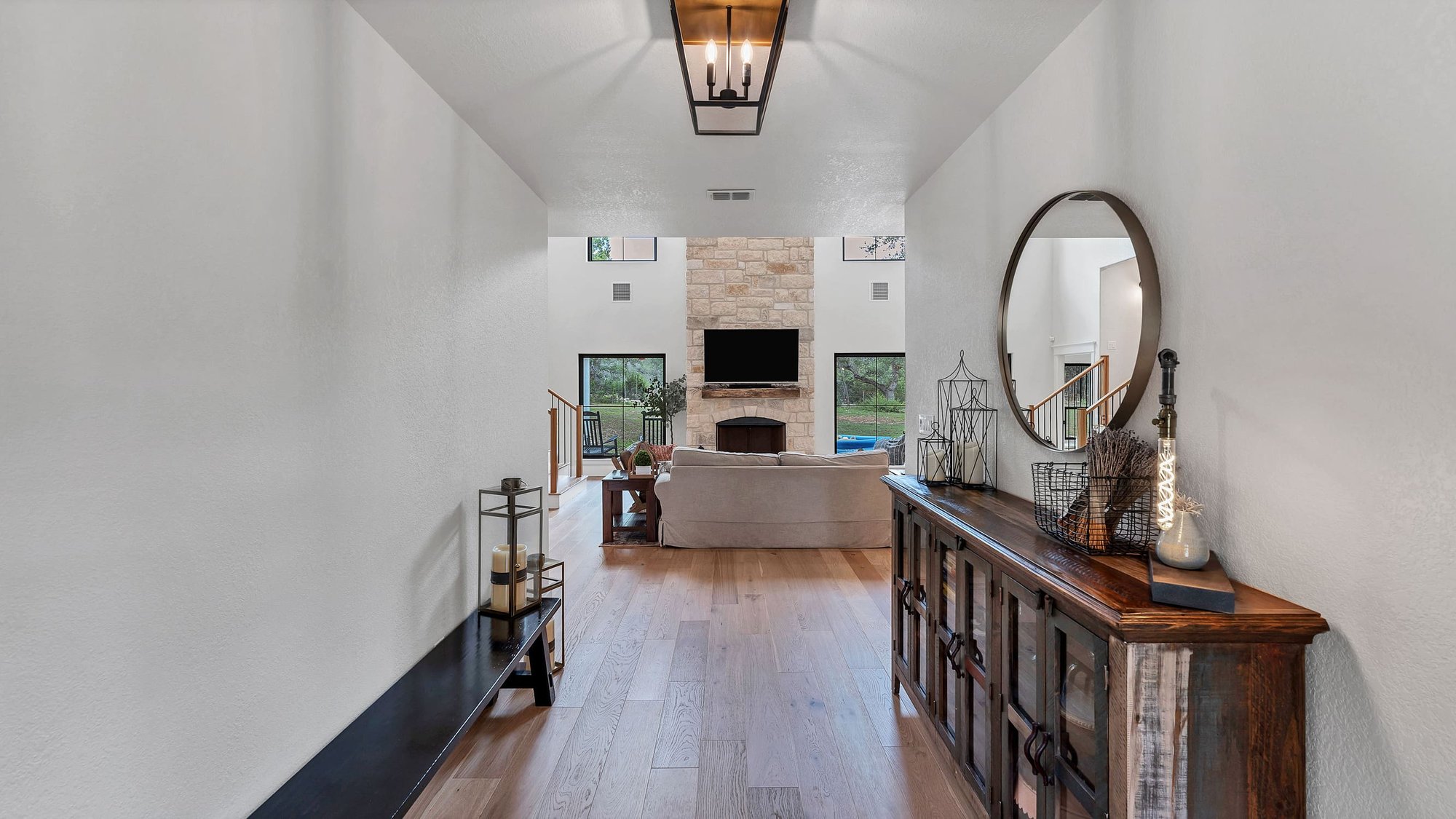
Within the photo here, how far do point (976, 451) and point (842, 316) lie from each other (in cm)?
782

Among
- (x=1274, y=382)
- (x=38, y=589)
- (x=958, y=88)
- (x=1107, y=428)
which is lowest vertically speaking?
(x=38, y=589)

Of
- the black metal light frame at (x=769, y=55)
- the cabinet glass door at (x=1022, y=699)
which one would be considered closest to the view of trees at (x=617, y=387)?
the black metal light frame at (x=769, y=55)

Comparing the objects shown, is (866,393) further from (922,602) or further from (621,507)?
(922,602)

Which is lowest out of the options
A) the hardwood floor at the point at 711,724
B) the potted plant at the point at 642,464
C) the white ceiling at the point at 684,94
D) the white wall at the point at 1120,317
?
the hardwood floor at the point at 711,724

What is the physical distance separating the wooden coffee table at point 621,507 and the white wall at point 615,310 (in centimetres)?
432

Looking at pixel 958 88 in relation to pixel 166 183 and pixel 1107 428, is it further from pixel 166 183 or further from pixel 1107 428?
pixel 166 183

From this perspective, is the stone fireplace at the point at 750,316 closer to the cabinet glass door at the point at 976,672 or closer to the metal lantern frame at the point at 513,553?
the metal lantern frame at the point at 513,553

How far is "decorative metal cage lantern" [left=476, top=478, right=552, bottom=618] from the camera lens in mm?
2859

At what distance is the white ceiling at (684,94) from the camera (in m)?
2.02

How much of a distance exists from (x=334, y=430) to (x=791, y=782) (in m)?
1.84

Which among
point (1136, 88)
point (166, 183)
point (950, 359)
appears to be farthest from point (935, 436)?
point (166, 183)

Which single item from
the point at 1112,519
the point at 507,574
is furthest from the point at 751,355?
the point at 1112,519

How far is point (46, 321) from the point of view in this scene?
111cm

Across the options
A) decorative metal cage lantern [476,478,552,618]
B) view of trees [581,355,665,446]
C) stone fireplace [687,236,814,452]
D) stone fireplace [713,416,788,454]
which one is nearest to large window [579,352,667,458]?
view of trees [581,355,665,446]
